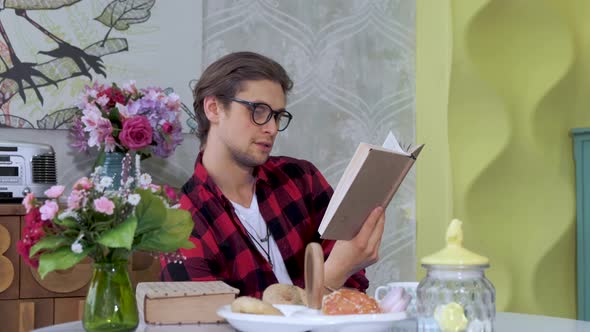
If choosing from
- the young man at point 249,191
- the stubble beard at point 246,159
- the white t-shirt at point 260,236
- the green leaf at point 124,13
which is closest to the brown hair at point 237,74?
the young man at point 249,191

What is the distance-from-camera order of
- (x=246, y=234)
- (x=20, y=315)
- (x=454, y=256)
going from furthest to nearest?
1. (x=20, y=315)
2. (x=246, y=234)
3. (x=454, y=256)

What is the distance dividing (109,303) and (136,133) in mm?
1372

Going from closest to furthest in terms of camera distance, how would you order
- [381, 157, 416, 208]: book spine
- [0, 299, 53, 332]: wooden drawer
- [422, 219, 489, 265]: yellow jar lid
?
[422, 219, 489, 265]: yellow jar lid
[381, 157, 416, 208]: book spine
[0, 299, 53, 332]: wooden drawer

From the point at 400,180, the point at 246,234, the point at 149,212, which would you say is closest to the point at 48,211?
the point at 149,212

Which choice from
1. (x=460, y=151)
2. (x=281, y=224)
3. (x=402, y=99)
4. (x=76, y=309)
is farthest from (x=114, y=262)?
(x=402, y=99)

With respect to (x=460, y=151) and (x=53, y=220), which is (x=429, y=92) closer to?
(x=460, y=151)

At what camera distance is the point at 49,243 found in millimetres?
1220

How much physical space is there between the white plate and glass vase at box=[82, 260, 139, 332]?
160 millimetres

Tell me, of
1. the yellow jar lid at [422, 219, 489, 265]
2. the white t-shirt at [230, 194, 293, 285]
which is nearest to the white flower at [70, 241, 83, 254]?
the yellow jar lid at [422, 219, 489, 265]

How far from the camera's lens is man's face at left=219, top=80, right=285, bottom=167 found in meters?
2.13

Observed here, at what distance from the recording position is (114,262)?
1.28 meters

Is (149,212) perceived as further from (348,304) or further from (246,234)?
(246,234)

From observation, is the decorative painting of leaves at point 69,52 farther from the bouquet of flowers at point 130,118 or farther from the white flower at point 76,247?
the white flower at point 76,247

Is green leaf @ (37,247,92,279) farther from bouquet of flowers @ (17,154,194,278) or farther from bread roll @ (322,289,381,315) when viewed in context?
bread roll @ (322,289,381,315)
